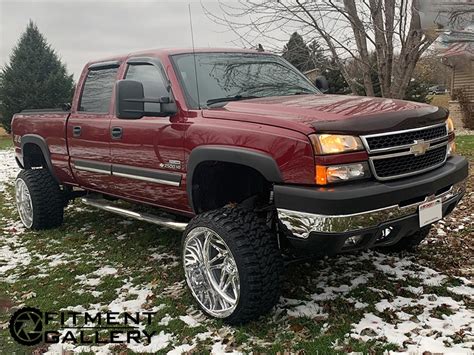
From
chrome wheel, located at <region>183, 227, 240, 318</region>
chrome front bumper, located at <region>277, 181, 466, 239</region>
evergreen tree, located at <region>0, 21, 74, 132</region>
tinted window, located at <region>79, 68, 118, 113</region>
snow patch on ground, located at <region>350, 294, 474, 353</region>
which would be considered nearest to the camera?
chrome front bumper, located at <region>277, 181, 466, 239</region>

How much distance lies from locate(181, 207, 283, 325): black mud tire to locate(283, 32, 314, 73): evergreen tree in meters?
5.54

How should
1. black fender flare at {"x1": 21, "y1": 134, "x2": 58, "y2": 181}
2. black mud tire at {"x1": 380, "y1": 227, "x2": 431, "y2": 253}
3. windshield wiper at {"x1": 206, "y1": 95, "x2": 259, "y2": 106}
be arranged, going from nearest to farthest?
1. windshield wiper at {"x1": 206, "y1": 95, "x2": 259, "y2": 106}
2. black mud tire at {"x1": 380, "y1": 227, "x2": 431, "y2": 253}
3. black fender flare at {"x1": 21, "y1": 134, "x2": 58, "y2": 181}

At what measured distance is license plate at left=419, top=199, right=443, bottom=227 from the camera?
10.1 ft

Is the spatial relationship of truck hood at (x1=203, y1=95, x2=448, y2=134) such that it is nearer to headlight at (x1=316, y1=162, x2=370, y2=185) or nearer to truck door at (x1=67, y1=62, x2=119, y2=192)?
headlight at (x1=316, y1=162, x2=370, y2=185)

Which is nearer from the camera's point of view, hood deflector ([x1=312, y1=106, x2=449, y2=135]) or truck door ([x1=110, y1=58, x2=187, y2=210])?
hood deflector ([x1=312, y1=106, x2=449, y2=135])

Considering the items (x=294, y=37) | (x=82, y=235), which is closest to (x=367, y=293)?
(x=82, y=235)

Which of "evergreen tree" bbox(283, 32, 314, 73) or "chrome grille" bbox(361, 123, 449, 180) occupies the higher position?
"evergreen tree" bbox(283, 32, 314, 73)

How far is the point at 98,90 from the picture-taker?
501cm

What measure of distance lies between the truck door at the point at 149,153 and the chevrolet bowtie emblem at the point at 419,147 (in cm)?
167

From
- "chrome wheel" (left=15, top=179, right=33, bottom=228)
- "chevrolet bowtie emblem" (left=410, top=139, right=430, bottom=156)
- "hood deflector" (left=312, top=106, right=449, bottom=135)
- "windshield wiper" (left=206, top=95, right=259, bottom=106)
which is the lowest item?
"chrome wheel" (left=15, top=179, right=33, bottom=228)

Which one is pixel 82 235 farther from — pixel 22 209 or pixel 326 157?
pixel 326 157

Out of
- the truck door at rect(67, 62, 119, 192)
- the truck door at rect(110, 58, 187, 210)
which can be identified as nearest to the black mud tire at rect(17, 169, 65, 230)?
the truck door at rect(67, 62, 119, 192)

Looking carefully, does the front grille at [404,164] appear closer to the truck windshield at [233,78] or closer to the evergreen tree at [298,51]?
the truck windshield at [233,78]

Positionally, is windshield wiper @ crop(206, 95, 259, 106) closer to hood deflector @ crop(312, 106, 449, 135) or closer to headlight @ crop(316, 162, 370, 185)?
hood deflector @ crop(312, 106, 449, 135)
